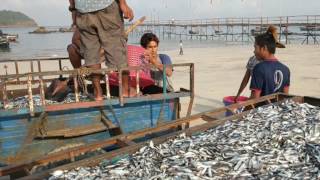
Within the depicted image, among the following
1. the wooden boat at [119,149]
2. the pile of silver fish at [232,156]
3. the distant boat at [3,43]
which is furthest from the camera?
the distant boat at [3,43]

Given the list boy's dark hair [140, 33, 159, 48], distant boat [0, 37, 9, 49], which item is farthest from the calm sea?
boy's dark hair [140, 33, 159, 48]

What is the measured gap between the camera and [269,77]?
5.26 metres

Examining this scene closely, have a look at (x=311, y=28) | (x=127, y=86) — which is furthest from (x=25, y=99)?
(x=311, y=28)

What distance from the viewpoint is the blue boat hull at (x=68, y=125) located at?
4.52 m

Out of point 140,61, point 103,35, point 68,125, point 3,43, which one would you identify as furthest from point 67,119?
point 3,43

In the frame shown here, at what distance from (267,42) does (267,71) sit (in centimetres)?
45

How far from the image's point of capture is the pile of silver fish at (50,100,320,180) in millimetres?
3203

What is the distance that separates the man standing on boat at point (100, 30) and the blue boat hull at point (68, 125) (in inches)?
15.0

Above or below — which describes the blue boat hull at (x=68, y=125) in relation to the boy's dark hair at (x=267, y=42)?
below

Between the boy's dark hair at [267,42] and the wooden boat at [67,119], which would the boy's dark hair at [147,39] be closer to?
the wooden boat at [67,119]

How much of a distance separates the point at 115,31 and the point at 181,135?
1.99m

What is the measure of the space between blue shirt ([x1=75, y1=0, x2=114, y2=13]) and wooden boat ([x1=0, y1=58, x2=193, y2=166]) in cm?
93

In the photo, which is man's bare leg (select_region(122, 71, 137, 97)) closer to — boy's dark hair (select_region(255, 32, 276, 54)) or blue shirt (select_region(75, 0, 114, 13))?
blue shirt (select_region(75, 0, 114, 13))

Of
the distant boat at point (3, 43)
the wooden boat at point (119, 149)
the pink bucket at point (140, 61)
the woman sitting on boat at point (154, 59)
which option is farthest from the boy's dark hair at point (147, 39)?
the distant boat at point (3, 43)
